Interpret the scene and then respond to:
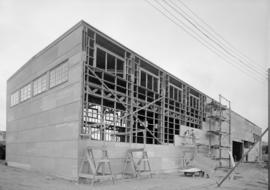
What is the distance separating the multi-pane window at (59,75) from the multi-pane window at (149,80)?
6.39 m

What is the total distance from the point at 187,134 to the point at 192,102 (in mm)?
4016

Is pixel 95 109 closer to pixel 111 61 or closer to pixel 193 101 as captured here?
pixel 111 61

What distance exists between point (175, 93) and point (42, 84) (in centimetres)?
1162

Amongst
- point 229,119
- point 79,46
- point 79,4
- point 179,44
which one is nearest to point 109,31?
point 79,46

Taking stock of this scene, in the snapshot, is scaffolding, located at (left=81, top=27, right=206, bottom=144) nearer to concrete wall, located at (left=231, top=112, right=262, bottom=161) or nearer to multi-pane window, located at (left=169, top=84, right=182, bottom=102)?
multi-pane window, located at (left=169, top=84, right=182, bottom=102)

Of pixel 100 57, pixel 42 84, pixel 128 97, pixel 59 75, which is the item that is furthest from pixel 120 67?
pixel 42 84

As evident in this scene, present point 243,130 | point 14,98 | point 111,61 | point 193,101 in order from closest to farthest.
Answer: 1. point 111,61
2. point 14,98
3. point 193,101
4. point 243,130

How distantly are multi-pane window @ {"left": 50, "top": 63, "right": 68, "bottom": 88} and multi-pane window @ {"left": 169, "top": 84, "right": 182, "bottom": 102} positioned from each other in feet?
34.7

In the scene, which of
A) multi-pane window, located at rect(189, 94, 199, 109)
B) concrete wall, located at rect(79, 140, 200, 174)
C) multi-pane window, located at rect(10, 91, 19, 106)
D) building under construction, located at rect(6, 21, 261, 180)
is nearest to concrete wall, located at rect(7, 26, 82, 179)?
building under construction, located at rect(6, 21, 261, 180)

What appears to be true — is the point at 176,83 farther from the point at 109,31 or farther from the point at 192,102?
the point at 109,31

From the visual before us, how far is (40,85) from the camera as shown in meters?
19.4

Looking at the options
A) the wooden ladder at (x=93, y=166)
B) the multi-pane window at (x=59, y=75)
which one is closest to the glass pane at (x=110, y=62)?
the multi-pane window at (x=59, y=75)

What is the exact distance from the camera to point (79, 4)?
11055mm

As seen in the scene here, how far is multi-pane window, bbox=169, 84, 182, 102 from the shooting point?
23906mm
